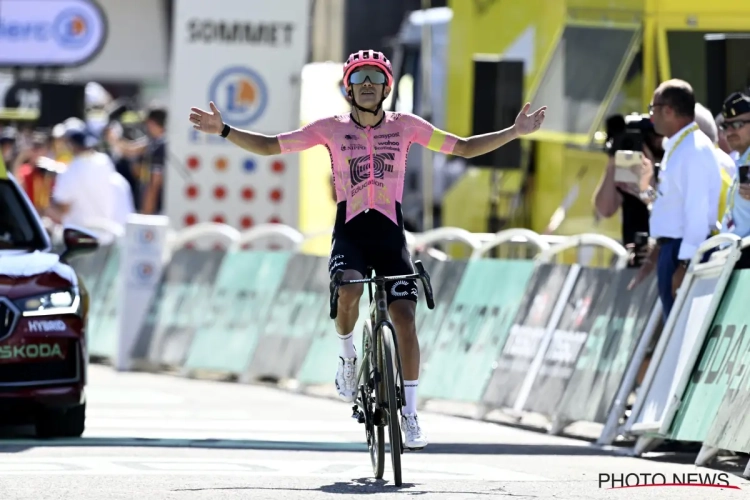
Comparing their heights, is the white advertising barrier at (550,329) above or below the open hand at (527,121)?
below

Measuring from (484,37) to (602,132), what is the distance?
318cm

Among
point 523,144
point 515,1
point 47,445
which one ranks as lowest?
point 47,445

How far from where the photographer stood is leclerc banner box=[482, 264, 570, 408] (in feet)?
47.0

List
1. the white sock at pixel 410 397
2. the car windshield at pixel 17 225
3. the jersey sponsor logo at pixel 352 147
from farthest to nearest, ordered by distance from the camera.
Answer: the car windshield at pixel 17 225 < the jersey sponsor logo at pixel 352 147 < the white sock at pixel 410 397

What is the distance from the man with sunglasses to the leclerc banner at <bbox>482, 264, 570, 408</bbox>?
254cm

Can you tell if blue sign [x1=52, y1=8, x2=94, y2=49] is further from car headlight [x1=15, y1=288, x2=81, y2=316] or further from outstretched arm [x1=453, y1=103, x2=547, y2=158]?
outstretched arm [x1=453, y1=103, x2=547, y2=158]

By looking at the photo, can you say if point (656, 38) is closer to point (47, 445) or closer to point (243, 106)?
point (243, 106)

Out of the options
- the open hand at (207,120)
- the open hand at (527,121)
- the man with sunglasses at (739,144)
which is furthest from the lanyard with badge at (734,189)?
the open hand at (207,120)

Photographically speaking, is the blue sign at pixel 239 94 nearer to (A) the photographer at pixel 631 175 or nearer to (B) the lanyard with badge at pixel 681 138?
(A) the photographer at pixel 631 175

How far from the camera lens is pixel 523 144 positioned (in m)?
19.2

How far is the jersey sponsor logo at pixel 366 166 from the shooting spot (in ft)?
34.6

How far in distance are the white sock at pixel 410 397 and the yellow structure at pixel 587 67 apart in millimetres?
7045

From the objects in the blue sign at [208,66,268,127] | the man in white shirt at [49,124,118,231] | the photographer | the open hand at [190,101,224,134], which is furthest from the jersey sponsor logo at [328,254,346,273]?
the blue sign at [208,66,268,127]

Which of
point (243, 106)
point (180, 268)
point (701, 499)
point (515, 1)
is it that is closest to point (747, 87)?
point (701, 499)
